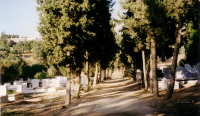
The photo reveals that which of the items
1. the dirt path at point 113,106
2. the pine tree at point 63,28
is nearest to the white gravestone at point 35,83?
the dirt path at point 113,106

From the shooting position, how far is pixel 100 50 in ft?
54.1

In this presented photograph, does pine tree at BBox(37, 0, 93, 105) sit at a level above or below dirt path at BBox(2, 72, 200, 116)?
above

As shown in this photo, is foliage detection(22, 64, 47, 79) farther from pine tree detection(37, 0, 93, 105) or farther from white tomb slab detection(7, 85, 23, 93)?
pine tree detection(37, 0, 93, 105)

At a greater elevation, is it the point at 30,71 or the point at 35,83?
the point at 30,71

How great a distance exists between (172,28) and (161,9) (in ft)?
4.74

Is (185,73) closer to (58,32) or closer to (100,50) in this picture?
(100,50)

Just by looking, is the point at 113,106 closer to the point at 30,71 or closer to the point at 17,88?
the point at 17,88

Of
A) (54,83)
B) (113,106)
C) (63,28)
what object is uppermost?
(63,28)

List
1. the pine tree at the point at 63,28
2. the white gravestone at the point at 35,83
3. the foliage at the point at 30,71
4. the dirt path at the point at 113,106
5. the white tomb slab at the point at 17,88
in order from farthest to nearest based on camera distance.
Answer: the foliage at the point at 30,71 → the white gravestone at the point at 35,83 → the white tomb slab at the point at 17,88 → the pine tree at the point at 63,28 → the dirt path at the point at 113,106

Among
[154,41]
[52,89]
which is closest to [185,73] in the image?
[154,41]

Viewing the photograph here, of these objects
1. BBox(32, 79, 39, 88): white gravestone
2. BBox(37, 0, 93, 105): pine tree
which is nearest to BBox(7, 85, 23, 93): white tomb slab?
BBox(32, 79, 39, 88): white gravestone

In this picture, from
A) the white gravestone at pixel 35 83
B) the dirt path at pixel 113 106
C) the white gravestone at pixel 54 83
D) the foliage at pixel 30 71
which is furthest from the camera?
the foliage at pixel 30 71

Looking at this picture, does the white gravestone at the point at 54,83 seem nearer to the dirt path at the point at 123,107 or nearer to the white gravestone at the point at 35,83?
the white gravestone at the point at 35,83

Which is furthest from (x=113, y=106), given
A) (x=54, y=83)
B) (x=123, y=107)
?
(x=54, y=83)
